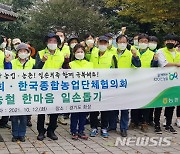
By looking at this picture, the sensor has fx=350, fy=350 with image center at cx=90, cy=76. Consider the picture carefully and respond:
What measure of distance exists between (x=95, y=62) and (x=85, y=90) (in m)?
0.69

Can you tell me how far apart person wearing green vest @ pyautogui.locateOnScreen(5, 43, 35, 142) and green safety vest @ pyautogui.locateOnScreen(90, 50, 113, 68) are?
4.25 feet

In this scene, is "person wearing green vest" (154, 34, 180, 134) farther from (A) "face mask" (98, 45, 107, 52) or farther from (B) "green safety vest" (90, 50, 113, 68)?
(A) "face mask" (98, 45, 107, 52)

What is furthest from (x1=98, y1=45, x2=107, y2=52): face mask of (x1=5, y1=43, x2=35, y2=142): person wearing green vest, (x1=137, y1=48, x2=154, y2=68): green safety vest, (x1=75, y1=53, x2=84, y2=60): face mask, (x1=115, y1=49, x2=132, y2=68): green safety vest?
(x1=5, y1=43, x2=35, y2=142): person wearing green vest

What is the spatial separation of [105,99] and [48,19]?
827 inches

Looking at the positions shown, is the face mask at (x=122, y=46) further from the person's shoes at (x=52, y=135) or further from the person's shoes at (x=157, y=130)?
the person's shoes at (x=52, y=135)

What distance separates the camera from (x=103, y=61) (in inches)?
275

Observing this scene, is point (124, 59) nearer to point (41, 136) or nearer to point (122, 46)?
point (122, 46)

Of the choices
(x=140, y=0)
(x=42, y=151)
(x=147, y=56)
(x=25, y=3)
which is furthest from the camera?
(x=25, y=3)

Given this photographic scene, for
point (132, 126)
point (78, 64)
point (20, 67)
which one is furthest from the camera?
point (132, 126)

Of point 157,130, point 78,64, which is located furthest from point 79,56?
point 157,130

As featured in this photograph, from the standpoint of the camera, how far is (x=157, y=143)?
21.6 feet

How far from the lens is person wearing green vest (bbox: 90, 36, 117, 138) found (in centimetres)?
692

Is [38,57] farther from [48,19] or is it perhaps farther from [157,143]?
[48,19]

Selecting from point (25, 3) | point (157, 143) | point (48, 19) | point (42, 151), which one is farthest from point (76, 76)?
point (25, 3)
